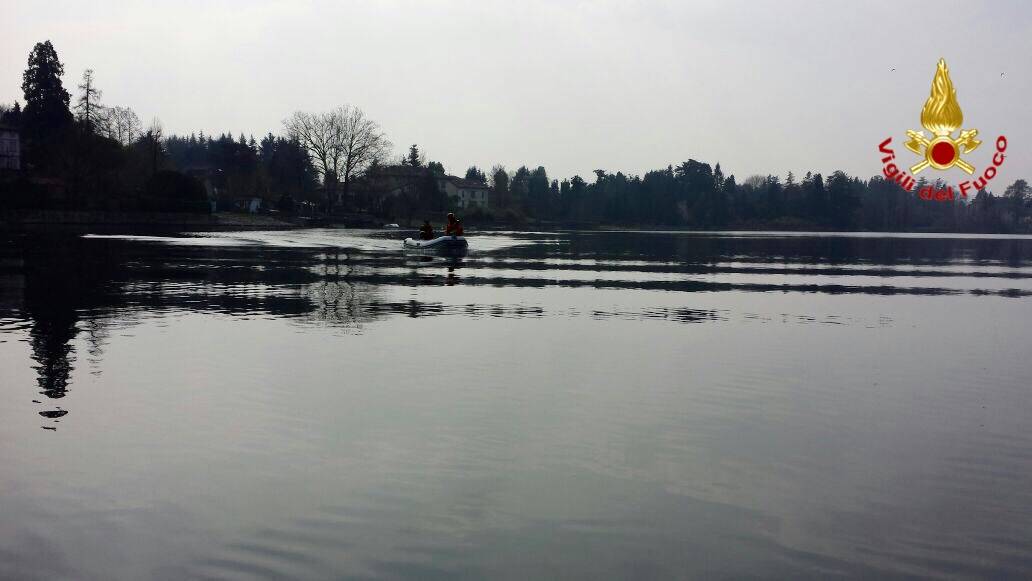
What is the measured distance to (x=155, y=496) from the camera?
8938mm

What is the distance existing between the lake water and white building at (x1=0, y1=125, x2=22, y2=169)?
331ft

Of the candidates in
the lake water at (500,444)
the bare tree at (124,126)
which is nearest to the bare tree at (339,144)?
A: the bare tree at (124,126)

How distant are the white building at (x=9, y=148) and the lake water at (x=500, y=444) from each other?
100849mm

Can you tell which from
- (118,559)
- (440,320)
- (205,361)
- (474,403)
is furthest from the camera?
(440,320)

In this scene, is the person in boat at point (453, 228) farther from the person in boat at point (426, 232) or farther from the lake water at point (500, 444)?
the lake water at point (500, 444)

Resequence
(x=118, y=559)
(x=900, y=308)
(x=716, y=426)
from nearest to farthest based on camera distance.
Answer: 1. (x=118, y=559)
2. (x=716, y=426)
3. (x=900, y=308)

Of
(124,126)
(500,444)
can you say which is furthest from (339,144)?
(500,444)

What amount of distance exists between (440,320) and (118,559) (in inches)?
635

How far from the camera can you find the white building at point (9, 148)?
112312 millimetres

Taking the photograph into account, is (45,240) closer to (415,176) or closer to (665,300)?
(665,300)

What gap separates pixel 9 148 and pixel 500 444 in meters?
122

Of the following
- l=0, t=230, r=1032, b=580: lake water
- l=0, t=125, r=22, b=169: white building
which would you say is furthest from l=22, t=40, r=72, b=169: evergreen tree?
l=0, t=230, r=1032, b=580: lake water

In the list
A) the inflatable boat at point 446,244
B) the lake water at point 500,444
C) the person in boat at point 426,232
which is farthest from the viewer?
the person in boat at point 426,232

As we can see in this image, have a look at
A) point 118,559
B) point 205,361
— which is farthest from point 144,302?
point 118,559
